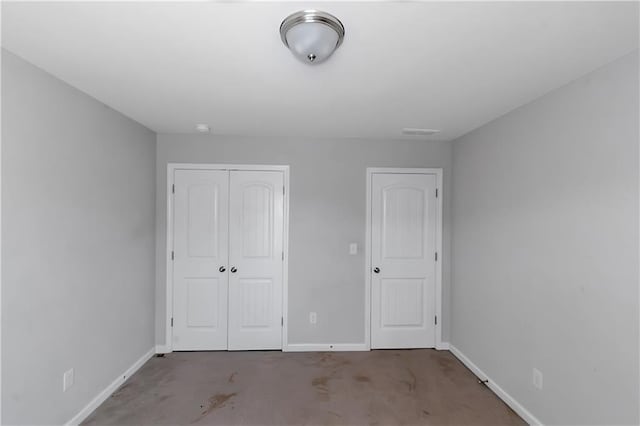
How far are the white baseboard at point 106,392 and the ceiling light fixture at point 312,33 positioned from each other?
115 inches

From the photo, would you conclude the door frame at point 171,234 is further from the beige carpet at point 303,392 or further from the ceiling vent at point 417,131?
the ceiling vent at point 417,131

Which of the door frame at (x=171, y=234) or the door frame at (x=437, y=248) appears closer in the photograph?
the door frame at (x=171, y=234)

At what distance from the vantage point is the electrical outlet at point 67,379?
82.3 inches

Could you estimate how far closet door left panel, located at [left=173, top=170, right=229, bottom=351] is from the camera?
134 inches

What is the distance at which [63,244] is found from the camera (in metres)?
2.07

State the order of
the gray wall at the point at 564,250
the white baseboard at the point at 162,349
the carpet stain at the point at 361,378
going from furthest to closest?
1. the white baseboard at the point at 162,349
2. the carpet stain at the point at 361,378
3. the gray wall at the point at 564,250

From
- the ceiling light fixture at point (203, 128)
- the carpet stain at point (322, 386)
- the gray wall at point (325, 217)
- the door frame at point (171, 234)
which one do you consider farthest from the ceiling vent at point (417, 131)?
the carpet stain at point (322, 386)

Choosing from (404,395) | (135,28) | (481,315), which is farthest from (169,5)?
(481,315)

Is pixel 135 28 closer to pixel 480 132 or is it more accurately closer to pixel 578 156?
pixel 578 156

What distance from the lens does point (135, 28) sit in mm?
1415

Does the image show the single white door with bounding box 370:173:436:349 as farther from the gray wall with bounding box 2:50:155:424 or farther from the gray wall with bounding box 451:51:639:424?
the gray wall with bounding box 2:50:155:424

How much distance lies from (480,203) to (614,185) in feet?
4.32

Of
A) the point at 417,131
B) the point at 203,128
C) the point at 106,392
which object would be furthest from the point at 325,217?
the point at 106,392

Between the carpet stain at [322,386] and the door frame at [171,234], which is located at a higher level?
the door frame at [171,234]
